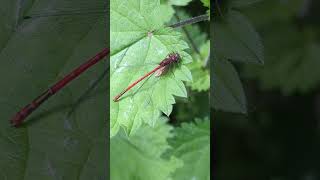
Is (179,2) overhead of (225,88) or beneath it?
overhead

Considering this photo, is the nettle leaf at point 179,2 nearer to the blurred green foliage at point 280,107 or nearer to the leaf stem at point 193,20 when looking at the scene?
the leaf stem at point 193,20

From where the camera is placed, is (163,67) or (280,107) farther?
(280,107)

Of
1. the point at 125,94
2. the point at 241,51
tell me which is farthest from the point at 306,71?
the point at 125,94

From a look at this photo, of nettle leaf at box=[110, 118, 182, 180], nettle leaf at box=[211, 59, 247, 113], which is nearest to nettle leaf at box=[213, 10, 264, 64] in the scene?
nettle leaf at box=[211, 59, 247, 113]
